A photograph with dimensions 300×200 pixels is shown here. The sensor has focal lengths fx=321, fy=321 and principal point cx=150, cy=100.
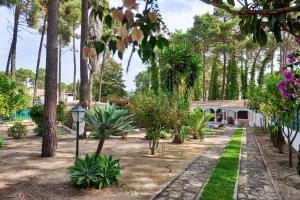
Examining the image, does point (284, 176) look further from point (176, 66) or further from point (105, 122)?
point (176, 66)

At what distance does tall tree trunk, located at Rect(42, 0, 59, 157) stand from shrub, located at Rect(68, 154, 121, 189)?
4574mm

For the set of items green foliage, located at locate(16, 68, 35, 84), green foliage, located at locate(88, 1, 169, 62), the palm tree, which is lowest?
the palm tree

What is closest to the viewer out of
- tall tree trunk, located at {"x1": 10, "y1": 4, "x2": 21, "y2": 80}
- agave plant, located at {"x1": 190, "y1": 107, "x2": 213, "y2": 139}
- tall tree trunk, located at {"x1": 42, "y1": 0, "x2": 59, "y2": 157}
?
tall tree trunk, located at {"x1": 42, "y1": 0, "x2": 59, "y2": 157}

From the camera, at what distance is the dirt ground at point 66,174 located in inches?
294

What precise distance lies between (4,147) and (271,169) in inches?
453

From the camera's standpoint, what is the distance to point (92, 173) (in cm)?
796

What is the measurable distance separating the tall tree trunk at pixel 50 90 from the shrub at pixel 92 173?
15.0 ft

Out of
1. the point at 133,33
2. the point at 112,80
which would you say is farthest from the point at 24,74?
the point at 133,33

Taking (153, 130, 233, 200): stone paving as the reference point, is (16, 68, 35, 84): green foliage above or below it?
above

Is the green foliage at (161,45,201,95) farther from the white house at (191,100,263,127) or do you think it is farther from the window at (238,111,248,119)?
the window at (238,111,248,119)

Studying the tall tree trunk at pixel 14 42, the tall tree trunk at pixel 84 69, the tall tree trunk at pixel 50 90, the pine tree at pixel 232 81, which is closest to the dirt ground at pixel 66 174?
the tall tree trunk at pixel 50 90

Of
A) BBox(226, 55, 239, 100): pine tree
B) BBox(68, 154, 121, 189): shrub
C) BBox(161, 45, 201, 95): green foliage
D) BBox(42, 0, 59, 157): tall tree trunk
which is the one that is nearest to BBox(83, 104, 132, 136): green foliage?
BBox(68, 154, 121, 189): shrub

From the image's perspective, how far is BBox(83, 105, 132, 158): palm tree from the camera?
839cm

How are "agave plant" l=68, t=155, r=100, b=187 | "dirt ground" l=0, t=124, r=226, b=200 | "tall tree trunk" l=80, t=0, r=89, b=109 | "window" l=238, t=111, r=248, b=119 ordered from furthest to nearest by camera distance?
1. "window" l=238, t=111, r=248, b=119
2. "tall tree trunk" l=80, t=0, r=89, b=109
3. "agave plant" l=68, t=155, r=100, b=187
4. "dirt ground" l=0, t=124, r=226, b=200
